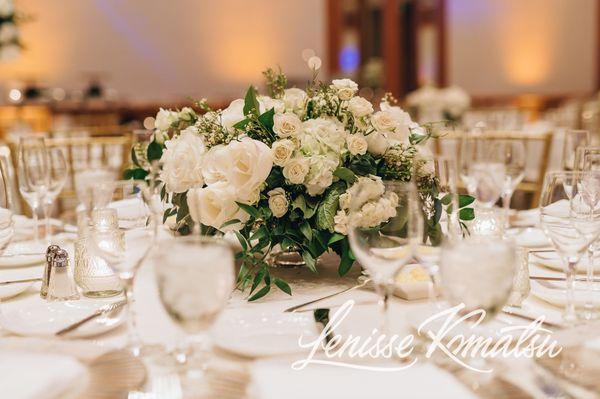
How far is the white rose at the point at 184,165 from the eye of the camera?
→ 4.68ft

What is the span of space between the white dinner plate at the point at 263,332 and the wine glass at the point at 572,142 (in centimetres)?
169

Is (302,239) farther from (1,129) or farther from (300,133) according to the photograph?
(1,129)

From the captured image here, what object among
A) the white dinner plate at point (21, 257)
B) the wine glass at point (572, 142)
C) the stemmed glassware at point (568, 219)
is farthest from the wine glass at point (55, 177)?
the wine glass at point (572, 142)

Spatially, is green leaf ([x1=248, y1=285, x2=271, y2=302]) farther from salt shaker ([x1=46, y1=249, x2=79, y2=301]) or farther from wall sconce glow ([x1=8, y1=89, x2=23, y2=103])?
wall sconce glow ([x1=8, y1=89, x2=23, y2=103])

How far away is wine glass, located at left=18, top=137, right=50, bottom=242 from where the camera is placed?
1.91 meters

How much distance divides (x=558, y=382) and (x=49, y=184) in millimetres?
1518

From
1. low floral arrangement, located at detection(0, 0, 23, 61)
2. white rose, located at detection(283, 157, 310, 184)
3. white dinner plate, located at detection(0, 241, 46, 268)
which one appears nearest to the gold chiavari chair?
white rose, located at detection(283, 157, 310, 184)

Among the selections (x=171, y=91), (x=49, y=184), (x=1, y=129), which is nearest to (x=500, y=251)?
(x=49, y=184)

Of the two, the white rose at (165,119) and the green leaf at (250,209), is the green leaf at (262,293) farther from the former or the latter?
the white rose at (165,119)

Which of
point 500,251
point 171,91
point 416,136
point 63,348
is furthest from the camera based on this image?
point 171,91

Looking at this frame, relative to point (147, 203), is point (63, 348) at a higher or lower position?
lower

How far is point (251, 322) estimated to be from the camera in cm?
119

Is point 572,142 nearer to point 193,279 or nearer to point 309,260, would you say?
point 309,260

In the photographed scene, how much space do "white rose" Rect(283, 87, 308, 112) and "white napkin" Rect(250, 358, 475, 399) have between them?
64 cm
